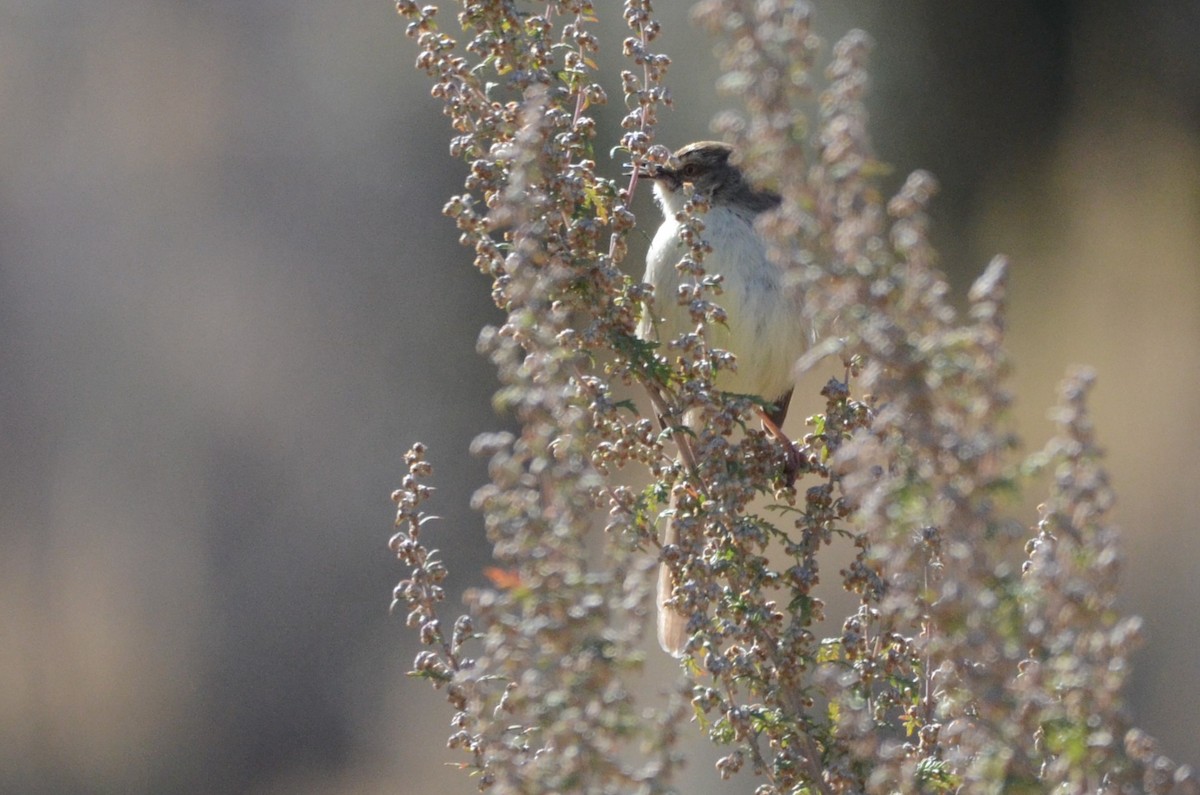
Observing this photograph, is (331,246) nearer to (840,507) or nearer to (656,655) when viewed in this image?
(656,655)

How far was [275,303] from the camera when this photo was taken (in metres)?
8.86

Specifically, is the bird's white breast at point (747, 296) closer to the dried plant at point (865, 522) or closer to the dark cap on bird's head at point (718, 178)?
the dark cap on bird's head at point (718, 178)

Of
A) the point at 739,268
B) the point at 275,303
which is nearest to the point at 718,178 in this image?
the point at 739,268

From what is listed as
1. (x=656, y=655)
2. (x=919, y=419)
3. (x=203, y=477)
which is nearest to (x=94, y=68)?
(x=203, y=477)

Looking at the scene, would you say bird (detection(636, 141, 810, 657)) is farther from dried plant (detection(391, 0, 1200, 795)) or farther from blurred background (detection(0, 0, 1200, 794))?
blurred background (detection(0, 0, 1200, 794))

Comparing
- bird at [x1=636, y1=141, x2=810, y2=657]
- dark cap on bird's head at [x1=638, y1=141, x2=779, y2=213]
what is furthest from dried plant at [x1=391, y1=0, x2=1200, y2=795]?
dark cap on bird's head at [x1=638, y1=141, x2=779, y2=213]

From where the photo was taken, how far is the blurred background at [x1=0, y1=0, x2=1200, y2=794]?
8.48 meters

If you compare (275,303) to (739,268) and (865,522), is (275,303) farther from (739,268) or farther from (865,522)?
(865,522)

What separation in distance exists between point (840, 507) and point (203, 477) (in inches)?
277

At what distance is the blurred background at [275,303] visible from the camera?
27.8 feet

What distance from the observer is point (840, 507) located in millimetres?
2451

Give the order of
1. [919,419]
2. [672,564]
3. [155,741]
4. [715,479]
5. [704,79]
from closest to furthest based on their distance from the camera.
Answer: [919,419] < [672,564] < [715,479] < [704,79] < [155,741]

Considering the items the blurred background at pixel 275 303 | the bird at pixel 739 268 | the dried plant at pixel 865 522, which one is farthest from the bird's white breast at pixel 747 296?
the blurred background at pixel 275 303

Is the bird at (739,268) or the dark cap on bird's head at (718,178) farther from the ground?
the dark cap on bird's head at (718,178)
